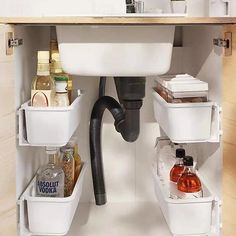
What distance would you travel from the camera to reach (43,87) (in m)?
1.49

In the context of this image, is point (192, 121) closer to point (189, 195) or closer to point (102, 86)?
point (189, 195)

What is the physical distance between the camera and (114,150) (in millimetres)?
2004

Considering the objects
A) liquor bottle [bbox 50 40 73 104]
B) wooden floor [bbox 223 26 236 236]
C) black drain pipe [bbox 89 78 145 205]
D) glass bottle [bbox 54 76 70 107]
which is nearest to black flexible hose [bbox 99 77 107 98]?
black drain pipe [bbox 89 78 145 205]

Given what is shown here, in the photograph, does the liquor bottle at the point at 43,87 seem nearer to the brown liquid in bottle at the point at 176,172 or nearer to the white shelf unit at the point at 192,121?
the white shelf unit at the point at 192,121

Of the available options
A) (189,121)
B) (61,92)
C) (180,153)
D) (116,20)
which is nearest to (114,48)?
(116,20)

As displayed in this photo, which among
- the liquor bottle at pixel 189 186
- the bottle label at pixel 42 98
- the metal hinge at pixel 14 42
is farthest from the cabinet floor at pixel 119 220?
the metal hinge at pixel 14 42

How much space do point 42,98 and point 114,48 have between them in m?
0.30

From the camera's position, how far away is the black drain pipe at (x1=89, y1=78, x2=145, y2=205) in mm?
1627

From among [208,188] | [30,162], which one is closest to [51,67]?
[30,162]

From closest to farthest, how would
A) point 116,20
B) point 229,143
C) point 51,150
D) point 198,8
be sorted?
point 116,20 → point 229,143 → point 51,150 → point 198,8

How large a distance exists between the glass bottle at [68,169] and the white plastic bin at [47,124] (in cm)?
21

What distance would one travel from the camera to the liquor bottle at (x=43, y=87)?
1460 mm

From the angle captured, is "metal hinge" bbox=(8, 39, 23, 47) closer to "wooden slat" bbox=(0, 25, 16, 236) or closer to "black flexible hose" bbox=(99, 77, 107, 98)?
"wooden slat" bbox=(0, 25, 16, 236)

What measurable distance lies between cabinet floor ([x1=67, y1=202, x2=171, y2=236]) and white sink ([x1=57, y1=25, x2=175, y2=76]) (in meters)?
0.71
